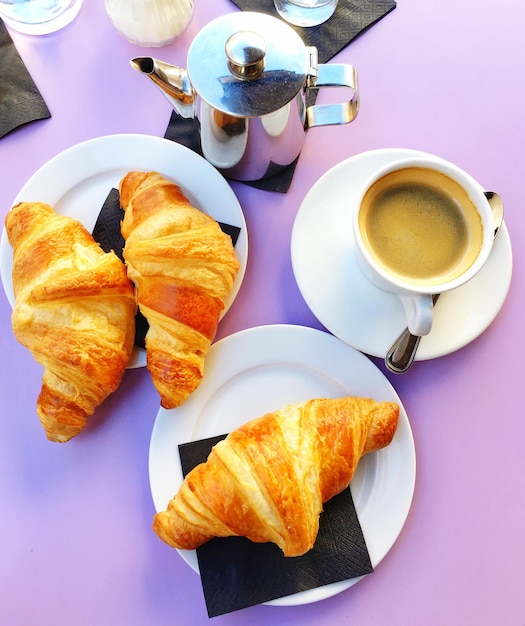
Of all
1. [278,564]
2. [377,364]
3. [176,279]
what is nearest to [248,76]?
[176,279]

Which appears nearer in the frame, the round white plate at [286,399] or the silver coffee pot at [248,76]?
the silver coffee pot at [248,76]

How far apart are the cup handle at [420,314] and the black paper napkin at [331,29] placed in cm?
39

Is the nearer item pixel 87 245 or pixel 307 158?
pixel 87 245

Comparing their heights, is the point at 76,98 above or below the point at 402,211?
above

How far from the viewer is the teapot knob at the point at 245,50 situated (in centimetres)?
88

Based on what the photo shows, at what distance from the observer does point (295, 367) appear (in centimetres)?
110

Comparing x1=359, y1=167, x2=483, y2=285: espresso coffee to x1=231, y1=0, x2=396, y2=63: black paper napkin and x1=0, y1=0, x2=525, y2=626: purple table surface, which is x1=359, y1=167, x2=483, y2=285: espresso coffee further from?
x1=231, y1=0, x2=396, y2=63: black paper napkin

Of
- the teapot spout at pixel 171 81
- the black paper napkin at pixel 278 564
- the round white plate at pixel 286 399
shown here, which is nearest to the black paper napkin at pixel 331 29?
the teapot spout at pixel 171 81

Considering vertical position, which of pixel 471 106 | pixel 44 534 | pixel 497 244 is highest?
pixel 471 106

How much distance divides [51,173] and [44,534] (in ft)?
2.21

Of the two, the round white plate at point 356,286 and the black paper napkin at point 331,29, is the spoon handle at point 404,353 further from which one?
the black paper napkin at point 331,29

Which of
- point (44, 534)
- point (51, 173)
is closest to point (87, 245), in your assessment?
point (51, 173)

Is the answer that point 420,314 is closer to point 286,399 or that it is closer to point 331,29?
point 286,399

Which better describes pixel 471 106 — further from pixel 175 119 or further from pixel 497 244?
pixel 175 119
